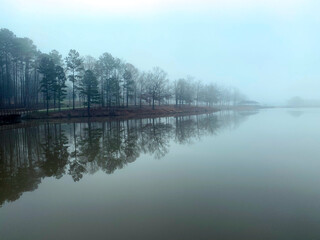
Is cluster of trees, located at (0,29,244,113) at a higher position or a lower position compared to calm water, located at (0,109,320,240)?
higher

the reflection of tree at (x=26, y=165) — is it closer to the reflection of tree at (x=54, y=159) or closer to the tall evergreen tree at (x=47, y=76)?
the reflection of tree at (x=54, y=159)

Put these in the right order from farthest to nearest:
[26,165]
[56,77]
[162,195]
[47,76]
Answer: [56,77]
[47,76]
[26,165]
[162,195]

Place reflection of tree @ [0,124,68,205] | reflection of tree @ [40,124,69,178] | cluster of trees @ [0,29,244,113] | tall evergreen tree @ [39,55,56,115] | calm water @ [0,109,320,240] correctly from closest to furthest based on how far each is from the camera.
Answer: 1. calm water @ [0,109,320,240]
2. reflection of tree @ [0,124,68,205]
3. reflection of tree @ [40,124,69,178]
4. tall evergreen tree @ [39,55,56,115]
5. cluster of trees @ [0,29,244,113]

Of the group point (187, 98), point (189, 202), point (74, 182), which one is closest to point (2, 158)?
point (74, 182)

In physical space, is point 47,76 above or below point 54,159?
above

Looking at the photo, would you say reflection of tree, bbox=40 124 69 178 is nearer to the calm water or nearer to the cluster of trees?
the calm water

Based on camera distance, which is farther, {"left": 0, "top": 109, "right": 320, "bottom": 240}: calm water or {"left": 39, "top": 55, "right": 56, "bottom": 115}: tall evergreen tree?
{"left": 39, "top": 55, "right": 56, "bottom": 115}: tall evergreen tree

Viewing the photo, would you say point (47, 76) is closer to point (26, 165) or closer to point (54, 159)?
point (54, 159)

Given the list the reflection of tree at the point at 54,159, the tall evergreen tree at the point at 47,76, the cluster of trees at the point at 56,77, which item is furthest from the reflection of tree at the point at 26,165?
the tall evergreen tree at the point at 47,76

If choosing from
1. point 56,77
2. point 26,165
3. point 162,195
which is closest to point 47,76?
point 56,77

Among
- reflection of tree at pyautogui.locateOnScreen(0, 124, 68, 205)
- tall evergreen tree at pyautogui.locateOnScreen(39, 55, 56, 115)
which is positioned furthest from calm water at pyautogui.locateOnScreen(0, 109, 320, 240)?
tall evergreen tree at pyautogui.locateOnScreen(39, 55, 56, 115)

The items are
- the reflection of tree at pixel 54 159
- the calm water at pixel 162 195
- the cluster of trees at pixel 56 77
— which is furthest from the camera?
the cluster of trees at pixel 56 77

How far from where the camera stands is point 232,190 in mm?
7176

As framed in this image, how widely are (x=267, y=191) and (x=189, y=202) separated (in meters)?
2.85
